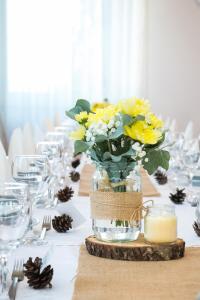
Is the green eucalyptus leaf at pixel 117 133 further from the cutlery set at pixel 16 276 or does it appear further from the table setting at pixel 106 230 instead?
the cutlery set at pixel 16 276

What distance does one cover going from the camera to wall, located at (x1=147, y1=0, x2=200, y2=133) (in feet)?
25.8

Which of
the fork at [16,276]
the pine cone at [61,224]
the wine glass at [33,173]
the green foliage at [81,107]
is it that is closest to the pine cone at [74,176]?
the wine glass at [33,173]

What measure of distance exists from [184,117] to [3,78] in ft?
6.33

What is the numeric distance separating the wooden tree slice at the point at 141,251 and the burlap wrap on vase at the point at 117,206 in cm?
9

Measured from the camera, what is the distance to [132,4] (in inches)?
303

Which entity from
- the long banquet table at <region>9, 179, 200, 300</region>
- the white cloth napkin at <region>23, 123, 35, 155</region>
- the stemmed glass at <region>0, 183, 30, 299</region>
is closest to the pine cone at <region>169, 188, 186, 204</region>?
the long banquet table at <region>9, 179, 200, 300</region>

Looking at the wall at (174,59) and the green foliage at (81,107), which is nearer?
the green foliage at (81,107)

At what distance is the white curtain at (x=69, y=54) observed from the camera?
7.46 m

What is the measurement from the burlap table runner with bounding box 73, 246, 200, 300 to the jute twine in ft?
0.40

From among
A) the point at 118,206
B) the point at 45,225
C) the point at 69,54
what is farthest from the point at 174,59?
the point at 118,206

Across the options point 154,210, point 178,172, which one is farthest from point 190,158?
point 154,210

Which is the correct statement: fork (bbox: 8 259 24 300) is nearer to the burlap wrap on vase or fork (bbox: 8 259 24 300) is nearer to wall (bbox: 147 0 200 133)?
the burlap wrap on vase

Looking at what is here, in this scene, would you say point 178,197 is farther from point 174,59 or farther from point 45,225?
point 174,59

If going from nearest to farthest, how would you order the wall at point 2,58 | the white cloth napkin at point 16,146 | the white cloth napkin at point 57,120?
1. the white cloth napkin at point 16,146
2. the white cloth napkin at point 57,120
3. the wall at point 2,58
